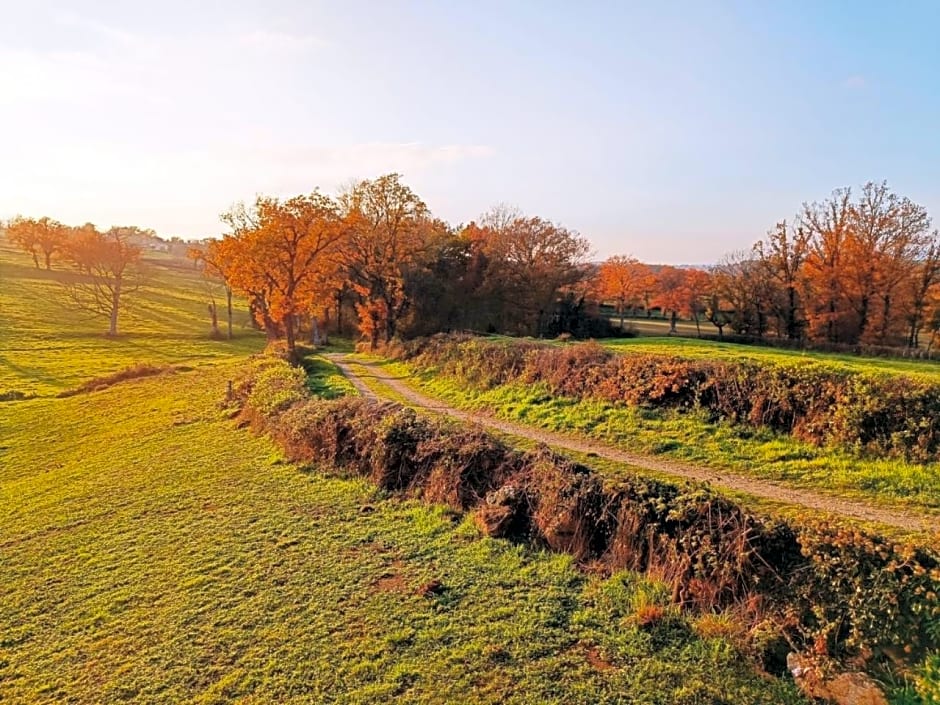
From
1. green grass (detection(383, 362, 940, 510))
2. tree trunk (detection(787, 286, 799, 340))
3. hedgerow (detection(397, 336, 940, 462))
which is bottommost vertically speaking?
green grass (detection(383, 362, 940, 510))

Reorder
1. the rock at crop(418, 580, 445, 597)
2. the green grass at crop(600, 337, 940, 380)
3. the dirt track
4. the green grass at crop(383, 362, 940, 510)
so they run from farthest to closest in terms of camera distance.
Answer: the green grass at crop(600, 337, 940, 380), the green grass at crop(383, 362, 940, 510), the dirt track, the rock at crop(418, 580, 445, 597)

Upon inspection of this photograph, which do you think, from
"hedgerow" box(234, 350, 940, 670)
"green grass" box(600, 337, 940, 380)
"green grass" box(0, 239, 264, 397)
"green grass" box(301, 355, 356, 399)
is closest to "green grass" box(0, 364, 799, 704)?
"hedgerow" box(234, 350, 940, 670)

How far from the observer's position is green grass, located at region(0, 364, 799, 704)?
5.59 m

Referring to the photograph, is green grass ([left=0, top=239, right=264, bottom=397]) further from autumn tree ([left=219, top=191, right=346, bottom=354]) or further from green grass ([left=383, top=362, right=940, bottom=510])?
green grass ([left=383, top=362, right=940, bottom=510])

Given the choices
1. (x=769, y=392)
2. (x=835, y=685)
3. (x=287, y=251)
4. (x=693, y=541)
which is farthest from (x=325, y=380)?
(x=835, y=685)

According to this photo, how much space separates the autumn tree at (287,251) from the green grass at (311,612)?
22062 millimetres

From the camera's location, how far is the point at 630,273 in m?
76.9

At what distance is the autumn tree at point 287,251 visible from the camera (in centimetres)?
3183

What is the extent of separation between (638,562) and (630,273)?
7377 cm

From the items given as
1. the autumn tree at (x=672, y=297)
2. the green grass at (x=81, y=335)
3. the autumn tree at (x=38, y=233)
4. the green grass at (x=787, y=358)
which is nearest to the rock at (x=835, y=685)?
the green grass at (x=787, y=358)

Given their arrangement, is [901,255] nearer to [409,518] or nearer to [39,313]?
[409,518]

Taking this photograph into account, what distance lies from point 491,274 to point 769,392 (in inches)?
1531

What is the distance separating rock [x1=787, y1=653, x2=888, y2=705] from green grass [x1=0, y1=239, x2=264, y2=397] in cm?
3698

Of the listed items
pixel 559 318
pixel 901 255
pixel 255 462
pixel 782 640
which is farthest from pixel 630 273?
pixel 782 640
